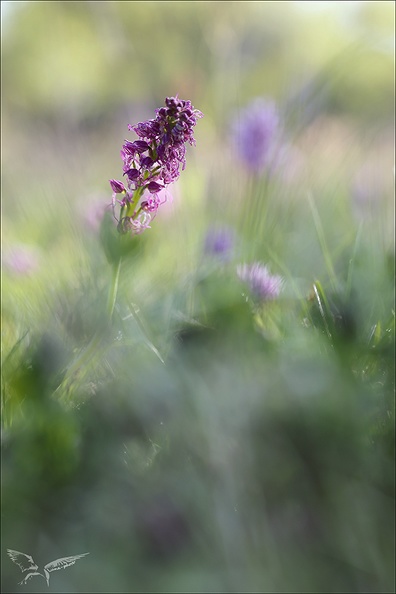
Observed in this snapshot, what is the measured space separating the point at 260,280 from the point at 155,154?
0.09 meters

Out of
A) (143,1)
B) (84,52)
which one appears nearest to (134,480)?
(84,52)

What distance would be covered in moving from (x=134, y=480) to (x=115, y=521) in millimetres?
16

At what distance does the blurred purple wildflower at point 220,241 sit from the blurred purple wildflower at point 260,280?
150 mm

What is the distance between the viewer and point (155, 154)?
314mm

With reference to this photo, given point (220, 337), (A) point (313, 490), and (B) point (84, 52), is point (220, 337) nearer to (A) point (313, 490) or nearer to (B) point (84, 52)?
(A) point (313, 490)

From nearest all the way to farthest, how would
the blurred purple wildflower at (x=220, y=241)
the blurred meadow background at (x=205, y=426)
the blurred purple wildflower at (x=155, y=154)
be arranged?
the blurred meadow background at (x=205, y=426)
the blurred purple wildflower at (x=155, y=154)
the blurred purple wildflower at (x=220, y=241)

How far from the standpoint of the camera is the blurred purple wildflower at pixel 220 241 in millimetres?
508

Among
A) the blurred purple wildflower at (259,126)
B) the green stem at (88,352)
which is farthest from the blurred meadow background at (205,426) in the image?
the blurred purple wildflower at (259,126)

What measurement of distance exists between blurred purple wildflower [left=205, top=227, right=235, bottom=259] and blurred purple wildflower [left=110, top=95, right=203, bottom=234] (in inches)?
6.9

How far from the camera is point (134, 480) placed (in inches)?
8.6

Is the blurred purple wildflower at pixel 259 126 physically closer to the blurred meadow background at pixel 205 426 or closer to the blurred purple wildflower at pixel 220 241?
the blurred purple wildflower at pixel 220 241

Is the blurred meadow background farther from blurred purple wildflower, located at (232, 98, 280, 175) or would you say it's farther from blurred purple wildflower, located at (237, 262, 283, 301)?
blurred purple wildflower, located at (232, 98, 280, 175)

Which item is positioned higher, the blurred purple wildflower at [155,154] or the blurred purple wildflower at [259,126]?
the blurred purple wildflower at [155,154]

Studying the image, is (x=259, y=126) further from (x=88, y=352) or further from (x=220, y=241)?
(x=88, y=352)
